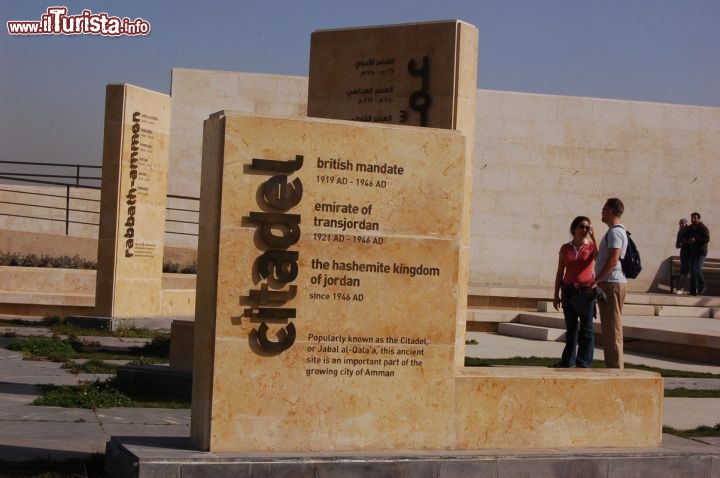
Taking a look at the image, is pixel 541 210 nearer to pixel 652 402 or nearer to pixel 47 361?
pixel 47 361

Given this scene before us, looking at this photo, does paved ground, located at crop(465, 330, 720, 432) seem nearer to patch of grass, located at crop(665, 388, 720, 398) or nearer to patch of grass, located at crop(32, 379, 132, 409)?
patch of grass, located at crop(665, 388, 720, 398)

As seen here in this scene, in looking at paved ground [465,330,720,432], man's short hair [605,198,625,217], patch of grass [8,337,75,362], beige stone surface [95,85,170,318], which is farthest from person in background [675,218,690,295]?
patch of grass [8,337,75,362]

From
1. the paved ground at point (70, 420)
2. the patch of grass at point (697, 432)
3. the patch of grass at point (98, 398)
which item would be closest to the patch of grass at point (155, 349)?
the paved ground at point (70, 420)

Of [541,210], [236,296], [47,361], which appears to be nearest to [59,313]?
[47,361]

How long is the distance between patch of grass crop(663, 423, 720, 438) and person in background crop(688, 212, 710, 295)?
14574 millimetres

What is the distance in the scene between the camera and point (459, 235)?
22.7 ft

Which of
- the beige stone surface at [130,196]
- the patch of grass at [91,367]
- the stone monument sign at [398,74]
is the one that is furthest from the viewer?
the beige stone surface at [130,196]

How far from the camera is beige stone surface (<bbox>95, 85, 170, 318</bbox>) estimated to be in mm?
17234

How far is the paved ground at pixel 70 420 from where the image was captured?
7621mm

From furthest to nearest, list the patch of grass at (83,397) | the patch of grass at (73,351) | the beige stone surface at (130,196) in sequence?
the beige stone surface at (130,196) → the patch of grass at (73,351) → the patch of grass at (83,397)

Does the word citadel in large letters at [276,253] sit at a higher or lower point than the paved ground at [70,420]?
higher

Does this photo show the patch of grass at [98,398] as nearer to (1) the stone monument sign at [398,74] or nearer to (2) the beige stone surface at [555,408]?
(1) the stone monument sign at [398,74]

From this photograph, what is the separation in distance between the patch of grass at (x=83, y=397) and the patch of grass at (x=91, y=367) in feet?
5.31

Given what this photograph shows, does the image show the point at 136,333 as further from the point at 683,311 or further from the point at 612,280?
the point at 683,311
